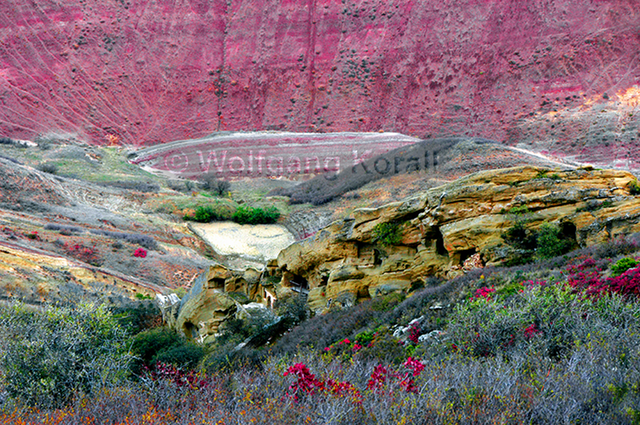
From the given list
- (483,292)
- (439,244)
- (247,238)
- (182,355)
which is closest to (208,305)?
(182,355)

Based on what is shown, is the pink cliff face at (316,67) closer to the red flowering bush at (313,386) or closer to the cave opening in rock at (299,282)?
the cave opening in rock at (299,282)

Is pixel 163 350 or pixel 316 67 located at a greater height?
pixel 316 67

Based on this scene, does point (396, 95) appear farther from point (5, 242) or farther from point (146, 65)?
point (5, 242)

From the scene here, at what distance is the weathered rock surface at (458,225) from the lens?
35.3 feet

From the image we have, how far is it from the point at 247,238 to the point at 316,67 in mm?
31565

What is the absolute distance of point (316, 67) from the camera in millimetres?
55219

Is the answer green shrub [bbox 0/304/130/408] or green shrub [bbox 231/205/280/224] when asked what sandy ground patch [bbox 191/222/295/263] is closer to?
green shrub [bbox 231/205/280/224]

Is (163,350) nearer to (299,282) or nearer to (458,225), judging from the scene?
(299,282)

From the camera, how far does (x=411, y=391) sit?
5.63 metres

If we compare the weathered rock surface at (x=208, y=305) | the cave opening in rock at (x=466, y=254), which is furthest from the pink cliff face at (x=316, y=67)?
the weathered rock surface at (x=208, y=305)

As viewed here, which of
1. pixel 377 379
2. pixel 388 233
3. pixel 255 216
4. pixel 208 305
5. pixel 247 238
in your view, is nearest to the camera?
pixel 377 379

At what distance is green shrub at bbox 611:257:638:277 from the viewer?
8102mm

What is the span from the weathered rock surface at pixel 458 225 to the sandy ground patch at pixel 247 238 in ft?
44.8

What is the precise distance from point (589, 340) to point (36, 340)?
8325 mm
